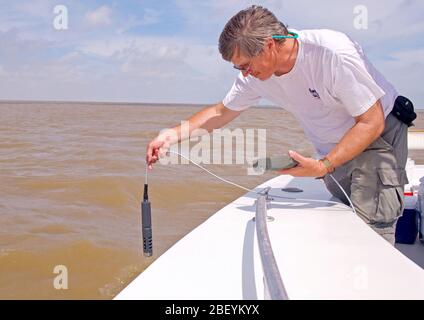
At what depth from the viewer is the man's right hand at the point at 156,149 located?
6.27 ft

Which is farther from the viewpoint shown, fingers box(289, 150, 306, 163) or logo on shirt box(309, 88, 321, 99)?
logo on shirt box(309, 88, 321, 99)

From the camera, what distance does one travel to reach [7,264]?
2859mm

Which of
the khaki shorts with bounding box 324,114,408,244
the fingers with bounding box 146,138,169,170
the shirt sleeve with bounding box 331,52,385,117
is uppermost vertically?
the shirt sleeve with bounding box 331,52,385,117

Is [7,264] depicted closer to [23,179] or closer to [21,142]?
[23,179]

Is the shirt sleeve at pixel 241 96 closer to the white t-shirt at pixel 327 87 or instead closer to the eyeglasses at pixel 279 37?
the white t-shirt at pixel 327 87

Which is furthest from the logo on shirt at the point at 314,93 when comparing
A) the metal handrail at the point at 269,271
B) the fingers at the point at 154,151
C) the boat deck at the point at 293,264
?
the fingers at the point at 154,151

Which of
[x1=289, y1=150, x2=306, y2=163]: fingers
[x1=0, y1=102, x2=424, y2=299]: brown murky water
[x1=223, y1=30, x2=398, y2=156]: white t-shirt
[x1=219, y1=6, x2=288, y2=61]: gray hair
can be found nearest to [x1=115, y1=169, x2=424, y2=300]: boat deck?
[x1=289, y1=150, x2=306, y2=163]: fingers

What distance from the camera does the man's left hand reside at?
1524 mm

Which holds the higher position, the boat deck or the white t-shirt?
the white t-shirt

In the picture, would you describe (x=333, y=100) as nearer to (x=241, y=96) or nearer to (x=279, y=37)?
(x=279, y=37)

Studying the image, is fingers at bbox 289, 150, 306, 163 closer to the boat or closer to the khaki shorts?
the boat

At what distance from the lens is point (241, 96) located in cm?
204

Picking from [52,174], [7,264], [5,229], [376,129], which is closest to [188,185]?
[52,174]

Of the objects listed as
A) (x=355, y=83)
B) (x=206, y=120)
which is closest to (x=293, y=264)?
(x=355, y=83)
